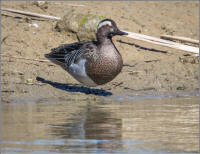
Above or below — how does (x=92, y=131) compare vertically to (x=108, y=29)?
below

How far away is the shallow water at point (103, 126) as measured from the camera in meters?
6.07

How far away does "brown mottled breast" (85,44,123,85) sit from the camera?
9.95 meters

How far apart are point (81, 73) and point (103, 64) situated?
457mm

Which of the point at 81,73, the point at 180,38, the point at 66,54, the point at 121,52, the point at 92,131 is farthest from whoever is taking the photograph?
the point at 180,38

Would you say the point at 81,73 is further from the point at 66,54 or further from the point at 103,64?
the point at 66,54

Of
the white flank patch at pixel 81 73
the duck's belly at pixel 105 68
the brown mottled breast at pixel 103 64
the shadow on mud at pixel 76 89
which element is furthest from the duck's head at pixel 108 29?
the shadow on mud at pixel 76 89

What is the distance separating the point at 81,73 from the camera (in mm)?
10164

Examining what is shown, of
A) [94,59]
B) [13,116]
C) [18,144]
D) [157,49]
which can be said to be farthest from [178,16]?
[18,144]

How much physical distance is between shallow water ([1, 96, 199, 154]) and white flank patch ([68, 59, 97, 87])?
1.59 ft

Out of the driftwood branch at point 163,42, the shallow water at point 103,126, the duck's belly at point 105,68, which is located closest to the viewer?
the shallow water at point 103,126

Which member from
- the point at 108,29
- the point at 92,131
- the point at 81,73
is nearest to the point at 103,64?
the point at 81,73

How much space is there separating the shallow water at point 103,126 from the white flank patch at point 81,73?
1.59 ft

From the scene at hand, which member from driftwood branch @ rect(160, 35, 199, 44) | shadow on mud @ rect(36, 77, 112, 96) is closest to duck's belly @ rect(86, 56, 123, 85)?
shadow on mud @ rect(36, 77, 112, 96)

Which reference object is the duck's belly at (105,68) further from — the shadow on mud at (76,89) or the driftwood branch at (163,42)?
the driftwood branch at (163,42)
